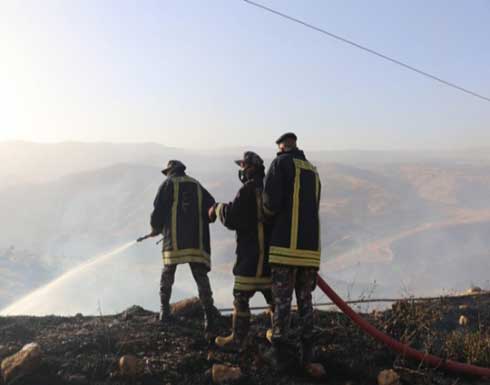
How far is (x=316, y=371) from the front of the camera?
432 cm

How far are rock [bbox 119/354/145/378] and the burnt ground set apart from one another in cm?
4

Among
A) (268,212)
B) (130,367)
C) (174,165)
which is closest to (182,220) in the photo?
(174,165)

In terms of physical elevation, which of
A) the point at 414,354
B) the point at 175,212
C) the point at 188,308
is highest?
the point at 175,212

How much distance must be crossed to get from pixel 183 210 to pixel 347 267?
24.0 metres

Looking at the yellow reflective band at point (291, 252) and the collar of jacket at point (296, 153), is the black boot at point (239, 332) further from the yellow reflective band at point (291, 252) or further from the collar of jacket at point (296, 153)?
the collar of jacket at point (296, 153)

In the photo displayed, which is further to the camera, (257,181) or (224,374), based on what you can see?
(257,181)

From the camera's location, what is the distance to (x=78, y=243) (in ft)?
99.7

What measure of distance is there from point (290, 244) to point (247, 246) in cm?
46

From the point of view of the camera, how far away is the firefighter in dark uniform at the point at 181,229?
5.70 metres

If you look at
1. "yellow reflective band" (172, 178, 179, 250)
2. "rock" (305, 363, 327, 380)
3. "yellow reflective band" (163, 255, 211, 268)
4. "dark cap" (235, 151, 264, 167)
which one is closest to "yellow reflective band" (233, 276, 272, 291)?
"rock" (305, 363, 327, 380)

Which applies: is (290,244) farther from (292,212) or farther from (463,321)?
(463,321)

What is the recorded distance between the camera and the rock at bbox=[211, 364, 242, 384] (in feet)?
13.6

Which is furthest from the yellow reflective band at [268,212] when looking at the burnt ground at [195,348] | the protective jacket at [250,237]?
the burnt ground at [195,348]

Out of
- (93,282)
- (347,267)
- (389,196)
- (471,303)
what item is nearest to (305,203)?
(471,303)
